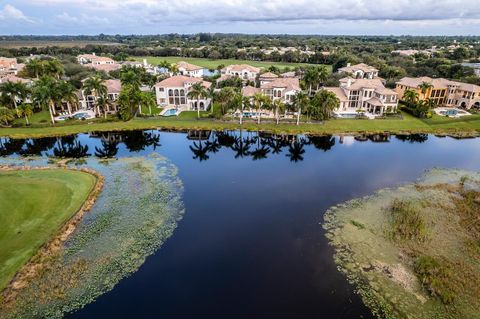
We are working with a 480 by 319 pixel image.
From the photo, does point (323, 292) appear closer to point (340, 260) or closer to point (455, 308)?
point (340, 260)

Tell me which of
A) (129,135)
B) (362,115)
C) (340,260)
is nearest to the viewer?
(340,260)

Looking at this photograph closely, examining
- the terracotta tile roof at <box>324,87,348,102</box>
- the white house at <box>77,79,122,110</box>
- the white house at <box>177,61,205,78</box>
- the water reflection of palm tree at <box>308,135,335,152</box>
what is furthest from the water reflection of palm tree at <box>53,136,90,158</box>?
the white house at <box>177,61,205,78</box>

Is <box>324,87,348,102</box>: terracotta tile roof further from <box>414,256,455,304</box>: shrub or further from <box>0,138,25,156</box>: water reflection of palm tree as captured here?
A: <box>0,138,25,156</box>: water reflection of palm tree

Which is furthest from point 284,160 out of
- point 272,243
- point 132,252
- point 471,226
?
point 132,252

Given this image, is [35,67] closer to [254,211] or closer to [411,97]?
[254,211]

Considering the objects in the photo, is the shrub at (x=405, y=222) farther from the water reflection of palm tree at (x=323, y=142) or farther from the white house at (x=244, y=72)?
the white house at (x=244, y=72)

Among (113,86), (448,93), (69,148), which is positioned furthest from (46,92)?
(448,93)
